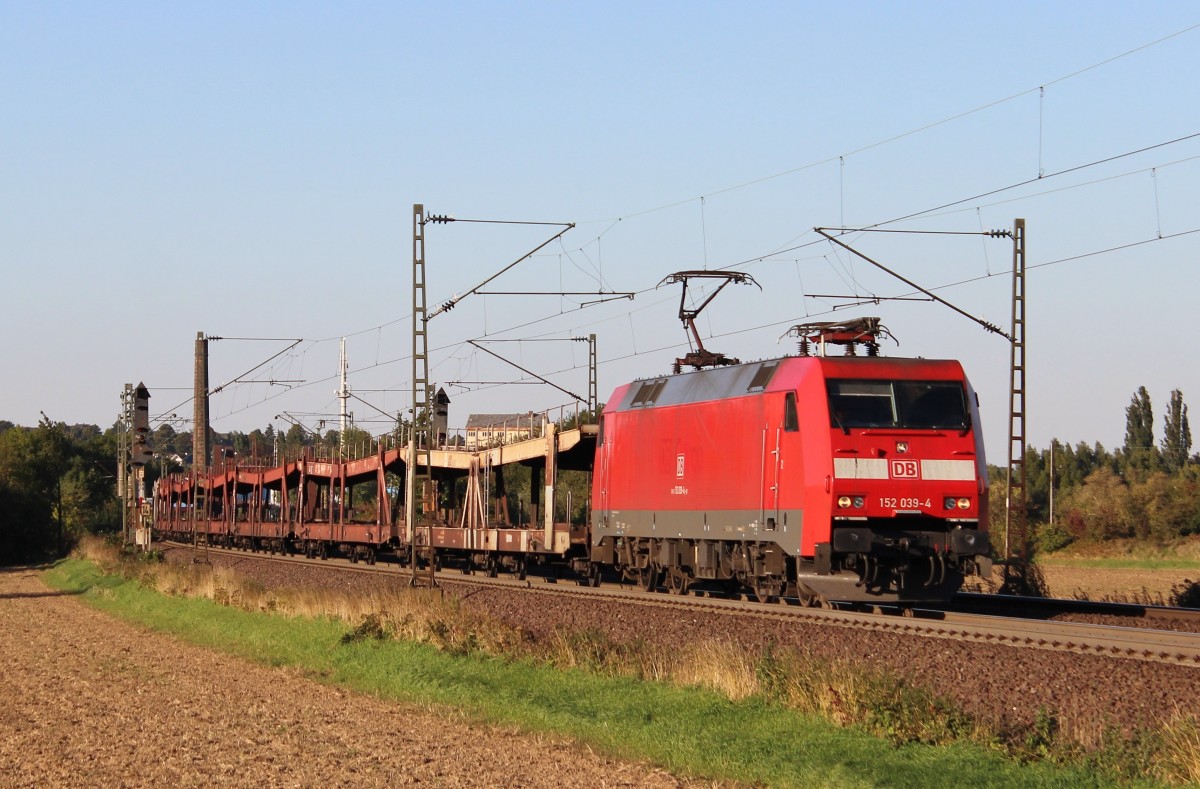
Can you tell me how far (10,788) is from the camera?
12.0 metres

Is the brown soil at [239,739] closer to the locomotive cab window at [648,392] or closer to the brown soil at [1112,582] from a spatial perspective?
the locomotive cab window at [648,392]

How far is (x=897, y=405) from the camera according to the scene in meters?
22.5

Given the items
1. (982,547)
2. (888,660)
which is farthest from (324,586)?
(888,660)

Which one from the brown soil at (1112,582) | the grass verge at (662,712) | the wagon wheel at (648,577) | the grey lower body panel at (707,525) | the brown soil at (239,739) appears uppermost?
the grey lower body panel at (707,525)

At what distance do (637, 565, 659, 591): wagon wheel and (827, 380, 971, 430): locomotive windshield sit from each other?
8.14 meters

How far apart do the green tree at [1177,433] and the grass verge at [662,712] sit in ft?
319

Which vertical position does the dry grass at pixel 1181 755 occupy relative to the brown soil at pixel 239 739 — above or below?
above

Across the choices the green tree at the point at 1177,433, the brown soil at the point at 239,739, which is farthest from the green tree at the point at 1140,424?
the brown soil at the point at 239,739

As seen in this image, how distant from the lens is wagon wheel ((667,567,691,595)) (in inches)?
1113

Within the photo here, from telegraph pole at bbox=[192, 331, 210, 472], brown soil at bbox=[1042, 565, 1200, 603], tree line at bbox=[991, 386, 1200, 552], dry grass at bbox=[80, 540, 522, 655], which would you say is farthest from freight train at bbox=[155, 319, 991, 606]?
telegraph pole at bbox=[192, 331, 210, 472]

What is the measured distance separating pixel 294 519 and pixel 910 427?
143ft

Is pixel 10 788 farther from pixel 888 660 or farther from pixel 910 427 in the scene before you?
pixel 910 427

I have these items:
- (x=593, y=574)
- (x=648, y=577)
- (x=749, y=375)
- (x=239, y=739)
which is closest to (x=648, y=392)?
(x=648, y=577)

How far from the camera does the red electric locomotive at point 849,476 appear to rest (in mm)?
21828
